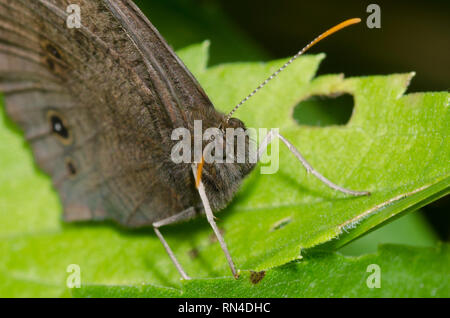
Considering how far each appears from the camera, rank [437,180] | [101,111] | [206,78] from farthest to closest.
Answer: [206,78]
[101,111]
[437,180]

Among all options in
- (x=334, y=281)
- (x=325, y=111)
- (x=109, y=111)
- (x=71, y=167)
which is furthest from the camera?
(x=325, y=111)

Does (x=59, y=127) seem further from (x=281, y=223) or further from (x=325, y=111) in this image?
(x=325, y=111)

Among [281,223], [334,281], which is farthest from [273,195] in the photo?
[334,281]

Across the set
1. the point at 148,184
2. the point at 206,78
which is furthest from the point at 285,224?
the point at 206,78

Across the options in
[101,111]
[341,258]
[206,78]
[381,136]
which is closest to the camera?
[341,258]

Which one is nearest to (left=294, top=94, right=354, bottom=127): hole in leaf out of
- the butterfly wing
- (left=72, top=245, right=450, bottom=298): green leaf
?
the butterfly wing

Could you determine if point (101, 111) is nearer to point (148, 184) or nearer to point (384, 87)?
point (148, 184)

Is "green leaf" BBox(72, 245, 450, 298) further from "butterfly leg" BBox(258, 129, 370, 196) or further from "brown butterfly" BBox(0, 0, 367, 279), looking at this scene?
"butterfly leg" BBox(258, 129, 370, 196)
